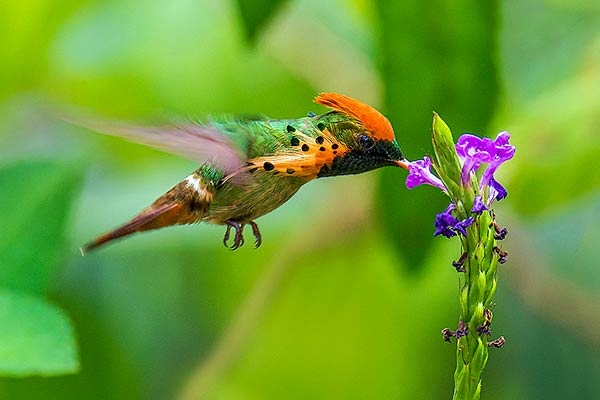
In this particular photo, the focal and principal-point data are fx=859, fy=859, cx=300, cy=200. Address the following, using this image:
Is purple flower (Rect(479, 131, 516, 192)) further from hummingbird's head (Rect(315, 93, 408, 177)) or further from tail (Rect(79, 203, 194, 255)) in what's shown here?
tail (Rect(79, 203, 194, 255))

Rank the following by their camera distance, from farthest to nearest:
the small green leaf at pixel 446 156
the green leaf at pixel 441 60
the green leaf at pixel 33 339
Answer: the green leaf at pixel 441 60 → the green leaf at pixel 33 339 → the small green leaf at pixel 446 156

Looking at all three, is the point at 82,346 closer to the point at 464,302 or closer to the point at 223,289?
the point at 223,289

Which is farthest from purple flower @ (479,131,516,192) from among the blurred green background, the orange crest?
the blurred green background

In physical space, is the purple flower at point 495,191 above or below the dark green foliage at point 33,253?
above

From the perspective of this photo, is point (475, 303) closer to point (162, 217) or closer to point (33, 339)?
point (162, 217)

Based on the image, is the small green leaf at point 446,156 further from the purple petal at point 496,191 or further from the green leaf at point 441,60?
the green leaf at point 441,60

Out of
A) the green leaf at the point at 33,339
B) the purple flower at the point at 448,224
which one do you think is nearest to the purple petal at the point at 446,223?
the purple flower at the point at 448,224

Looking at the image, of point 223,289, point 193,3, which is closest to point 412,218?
point 223,289
